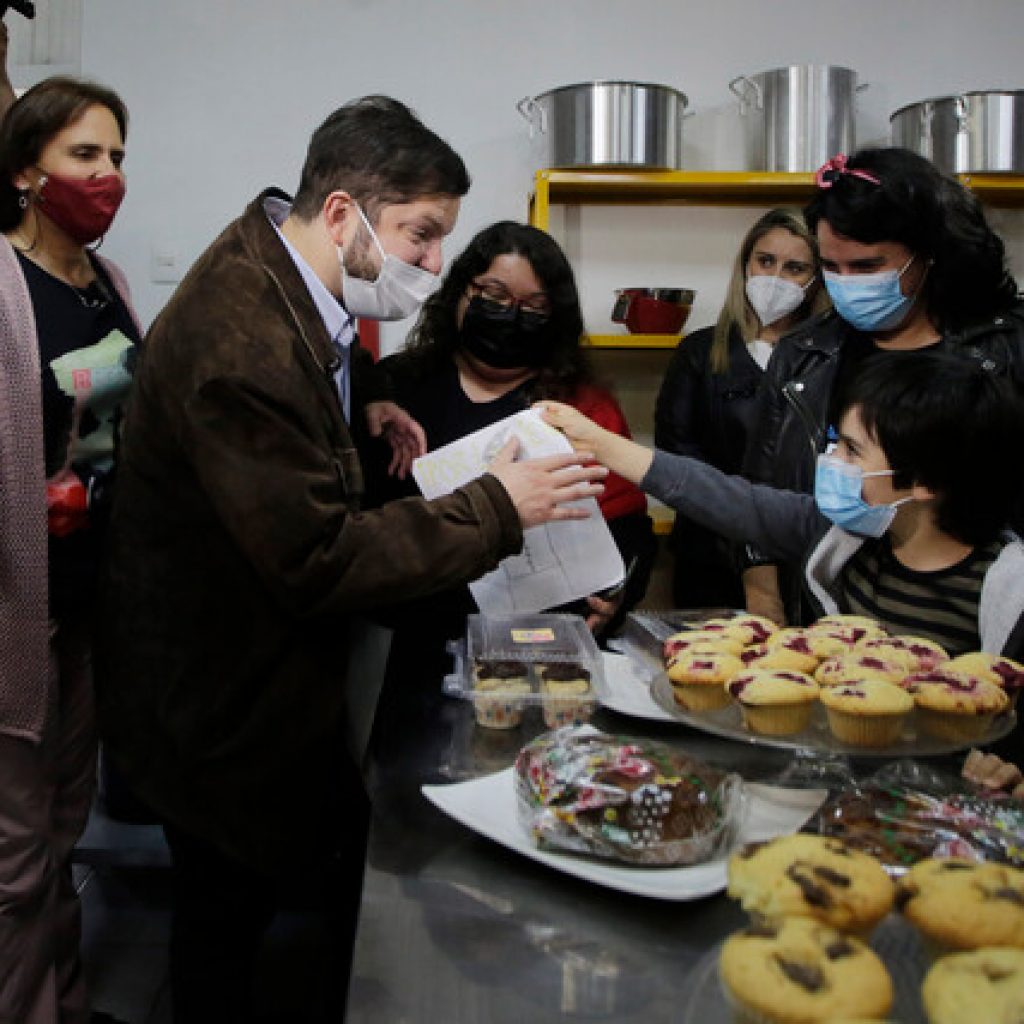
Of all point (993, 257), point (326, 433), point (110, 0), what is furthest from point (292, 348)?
point (110, 0)

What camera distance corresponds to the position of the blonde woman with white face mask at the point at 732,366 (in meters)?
2.96

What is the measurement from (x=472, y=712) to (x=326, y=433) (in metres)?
0.43

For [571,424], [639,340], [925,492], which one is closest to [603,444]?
[571,424]

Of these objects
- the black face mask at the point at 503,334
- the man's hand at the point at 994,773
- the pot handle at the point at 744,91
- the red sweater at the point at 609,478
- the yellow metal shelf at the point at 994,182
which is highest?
the pot handle at the point at 744,91

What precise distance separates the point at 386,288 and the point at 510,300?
59 cm

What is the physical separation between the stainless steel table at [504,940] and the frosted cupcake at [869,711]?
0.95 ft

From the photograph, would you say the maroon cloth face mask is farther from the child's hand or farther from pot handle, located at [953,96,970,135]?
pot handle, located at [953,96,970,135]

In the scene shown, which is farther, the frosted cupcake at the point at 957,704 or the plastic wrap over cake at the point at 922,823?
the frosted cupcake at the point at 957,704

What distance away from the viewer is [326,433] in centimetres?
143

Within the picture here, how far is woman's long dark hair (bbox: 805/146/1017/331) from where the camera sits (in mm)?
1921

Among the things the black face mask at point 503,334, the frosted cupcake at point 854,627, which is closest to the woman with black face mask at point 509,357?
the black face mask at point 503,334

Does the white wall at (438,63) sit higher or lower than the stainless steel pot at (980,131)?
higher

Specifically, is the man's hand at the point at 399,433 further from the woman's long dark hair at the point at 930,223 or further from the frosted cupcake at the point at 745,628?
the woman's long dark hair at the point at 930,223

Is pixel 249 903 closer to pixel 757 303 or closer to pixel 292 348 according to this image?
pixel 292 348
